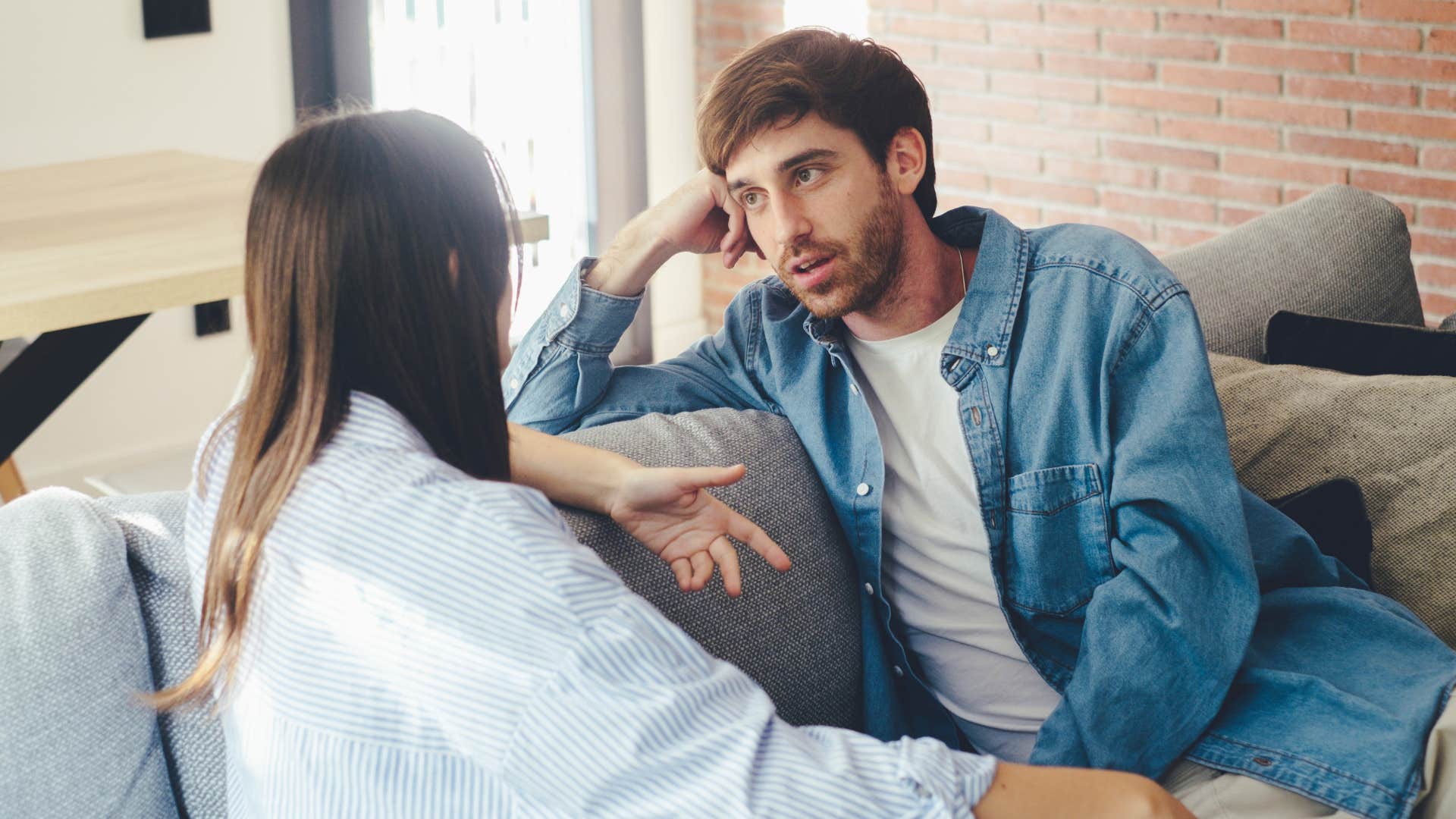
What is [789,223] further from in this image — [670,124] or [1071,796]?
[670,124]

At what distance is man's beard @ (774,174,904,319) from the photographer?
1671 mm

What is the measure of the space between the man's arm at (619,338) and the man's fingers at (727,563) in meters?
0.44

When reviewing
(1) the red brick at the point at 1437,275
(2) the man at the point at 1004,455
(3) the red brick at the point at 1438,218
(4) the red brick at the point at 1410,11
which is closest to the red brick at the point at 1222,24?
(4) the red brick at the point at 1410,11

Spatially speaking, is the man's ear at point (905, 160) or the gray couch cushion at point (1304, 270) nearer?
the man's ear at point (905, 160)

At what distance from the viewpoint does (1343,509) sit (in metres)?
1.75

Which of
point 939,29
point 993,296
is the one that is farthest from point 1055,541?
point 939,29

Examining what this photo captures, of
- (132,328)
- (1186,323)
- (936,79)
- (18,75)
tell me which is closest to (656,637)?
(1186,323)

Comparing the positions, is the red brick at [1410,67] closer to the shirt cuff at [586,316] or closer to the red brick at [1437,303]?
the red brick at [1437,303]

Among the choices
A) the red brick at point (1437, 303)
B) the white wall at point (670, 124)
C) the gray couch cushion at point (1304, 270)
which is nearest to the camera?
the gray couch cushion at point (1304, 270)

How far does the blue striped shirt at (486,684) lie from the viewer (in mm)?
850

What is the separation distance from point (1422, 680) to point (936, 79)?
3.17 metres

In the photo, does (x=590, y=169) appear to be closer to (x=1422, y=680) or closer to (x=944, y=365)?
(x=944, y=365)

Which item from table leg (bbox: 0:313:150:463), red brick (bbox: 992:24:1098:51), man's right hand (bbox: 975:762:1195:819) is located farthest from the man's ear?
red brick (bbox: 992:24:1098:51)

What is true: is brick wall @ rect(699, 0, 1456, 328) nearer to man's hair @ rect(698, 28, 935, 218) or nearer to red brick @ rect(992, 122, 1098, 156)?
red brick @ rect(992, 122, 1098, 156)
